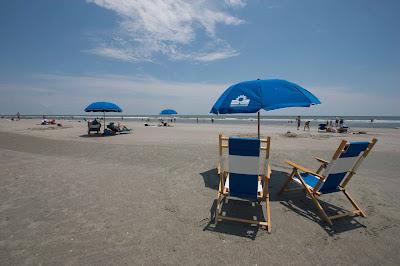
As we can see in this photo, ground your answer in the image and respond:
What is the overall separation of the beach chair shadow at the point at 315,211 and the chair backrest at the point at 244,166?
1079mm

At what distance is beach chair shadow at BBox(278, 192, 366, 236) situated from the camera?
3.69m

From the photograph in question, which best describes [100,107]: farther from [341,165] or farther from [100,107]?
[341,165]

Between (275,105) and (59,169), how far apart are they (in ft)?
21.1

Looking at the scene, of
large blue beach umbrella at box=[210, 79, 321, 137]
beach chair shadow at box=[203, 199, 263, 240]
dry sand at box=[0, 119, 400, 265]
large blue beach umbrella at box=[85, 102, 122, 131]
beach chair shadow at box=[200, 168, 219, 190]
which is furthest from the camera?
large blue beach umbrella at box=[85, 102, 122, 131]

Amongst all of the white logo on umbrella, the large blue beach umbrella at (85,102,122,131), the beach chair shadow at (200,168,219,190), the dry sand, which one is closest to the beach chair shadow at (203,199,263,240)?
the dry sand

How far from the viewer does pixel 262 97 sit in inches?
177

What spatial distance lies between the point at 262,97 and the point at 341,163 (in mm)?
1784

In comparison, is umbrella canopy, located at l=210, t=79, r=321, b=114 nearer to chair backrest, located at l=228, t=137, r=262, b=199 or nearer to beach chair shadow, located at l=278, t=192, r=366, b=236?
chair backrest, located at l=228, t=137, r=262, b=199

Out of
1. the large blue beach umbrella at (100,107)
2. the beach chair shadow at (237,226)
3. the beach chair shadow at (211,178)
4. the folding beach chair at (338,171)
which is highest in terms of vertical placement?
the large blue beach umbrella at (100,107)

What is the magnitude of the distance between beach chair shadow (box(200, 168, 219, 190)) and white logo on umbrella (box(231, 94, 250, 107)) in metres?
2.03

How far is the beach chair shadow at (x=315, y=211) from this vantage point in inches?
145

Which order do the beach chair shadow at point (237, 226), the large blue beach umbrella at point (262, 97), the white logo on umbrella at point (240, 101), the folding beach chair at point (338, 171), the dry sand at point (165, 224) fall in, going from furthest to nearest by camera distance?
the white logo on umbrella at point (240, 101)
the large blue beach umbrella at point (262, 97)
the folding beach chair at point (338, 171)
the beach chair shadow at point (237, 226)
the dry sand at point (165, 224)

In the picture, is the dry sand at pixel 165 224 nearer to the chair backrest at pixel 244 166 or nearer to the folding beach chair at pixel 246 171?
the folding beach chair at pixel 246 171

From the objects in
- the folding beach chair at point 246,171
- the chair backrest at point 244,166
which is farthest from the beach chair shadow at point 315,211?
the chair backrest at point 244,166
